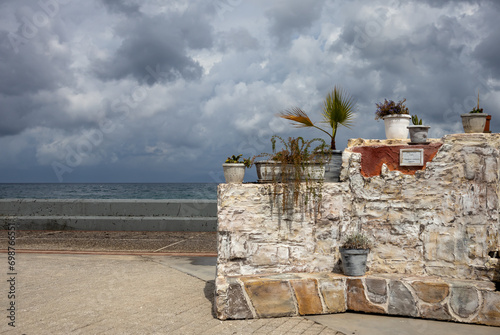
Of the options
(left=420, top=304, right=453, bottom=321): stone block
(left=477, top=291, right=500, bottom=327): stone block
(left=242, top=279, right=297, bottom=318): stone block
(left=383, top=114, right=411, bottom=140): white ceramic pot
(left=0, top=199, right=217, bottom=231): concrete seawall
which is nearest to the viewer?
(left=477, top=291, right=500, bottom=327): stone block

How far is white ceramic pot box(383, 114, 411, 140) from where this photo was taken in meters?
5.44

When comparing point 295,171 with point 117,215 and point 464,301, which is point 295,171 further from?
point 117,215

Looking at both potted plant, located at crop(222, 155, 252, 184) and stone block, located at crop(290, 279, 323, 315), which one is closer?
stone block, located at crop(290, 279, 323, 315)

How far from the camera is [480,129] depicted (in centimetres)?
512

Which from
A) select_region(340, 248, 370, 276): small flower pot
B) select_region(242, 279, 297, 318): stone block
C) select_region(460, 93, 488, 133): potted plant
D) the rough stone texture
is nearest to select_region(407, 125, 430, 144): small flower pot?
select_region(460, 93, 488, 133): potted plant

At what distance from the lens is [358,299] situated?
16.0 ft

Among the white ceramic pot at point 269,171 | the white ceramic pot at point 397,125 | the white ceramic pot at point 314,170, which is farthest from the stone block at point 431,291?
Result: the white ceramic pot at point 269,171

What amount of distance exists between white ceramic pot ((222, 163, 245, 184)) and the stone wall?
146mm

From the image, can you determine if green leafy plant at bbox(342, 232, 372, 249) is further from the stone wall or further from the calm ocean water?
the calm ocean water

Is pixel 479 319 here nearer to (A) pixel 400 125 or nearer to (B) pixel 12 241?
(A) pixel 400 125

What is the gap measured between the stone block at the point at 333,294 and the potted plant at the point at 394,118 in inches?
78.7

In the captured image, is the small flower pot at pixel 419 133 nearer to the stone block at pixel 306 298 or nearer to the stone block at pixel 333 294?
the stone block at pixel 333 294

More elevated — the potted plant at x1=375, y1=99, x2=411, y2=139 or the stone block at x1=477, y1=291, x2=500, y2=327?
the potted plant at x1=375, y1=99, x2=411, y2=139

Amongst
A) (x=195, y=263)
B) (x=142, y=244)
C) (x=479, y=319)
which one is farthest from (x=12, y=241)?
(x=479, y=319)
